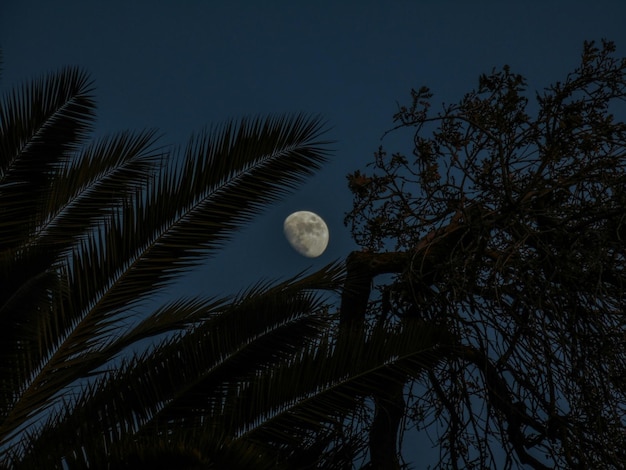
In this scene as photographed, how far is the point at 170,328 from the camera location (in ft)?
15.3

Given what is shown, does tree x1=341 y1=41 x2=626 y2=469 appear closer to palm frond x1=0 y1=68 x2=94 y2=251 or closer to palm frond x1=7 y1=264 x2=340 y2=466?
palm frond x1=7 y1=264 x2=340 y2=466

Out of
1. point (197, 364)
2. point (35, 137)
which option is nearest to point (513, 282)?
point (197, 364)

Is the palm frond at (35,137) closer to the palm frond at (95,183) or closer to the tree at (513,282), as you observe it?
the palm frond at (95,183)

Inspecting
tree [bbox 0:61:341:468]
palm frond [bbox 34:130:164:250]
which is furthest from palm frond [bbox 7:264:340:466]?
palm frond [bbox 34:130:164:250]

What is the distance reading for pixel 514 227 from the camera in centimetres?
448

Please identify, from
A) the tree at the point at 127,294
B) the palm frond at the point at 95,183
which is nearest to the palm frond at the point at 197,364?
the tree at the point at 127,294

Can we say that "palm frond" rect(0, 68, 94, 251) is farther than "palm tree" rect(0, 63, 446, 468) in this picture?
Yes

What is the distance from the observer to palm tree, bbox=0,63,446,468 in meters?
4.07

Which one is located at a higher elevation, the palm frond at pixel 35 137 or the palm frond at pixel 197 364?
the palm frond at pixel 35 137

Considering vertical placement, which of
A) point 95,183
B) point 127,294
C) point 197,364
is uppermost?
point 95,183

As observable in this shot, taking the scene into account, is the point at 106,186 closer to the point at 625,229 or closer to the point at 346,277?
the point at 346,277

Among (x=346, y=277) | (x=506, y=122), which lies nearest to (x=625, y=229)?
(x=506, y=122)

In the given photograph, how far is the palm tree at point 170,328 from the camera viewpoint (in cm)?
407

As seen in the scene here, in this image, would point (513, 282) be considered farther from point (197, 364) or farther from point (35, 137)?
point (35, 137)
